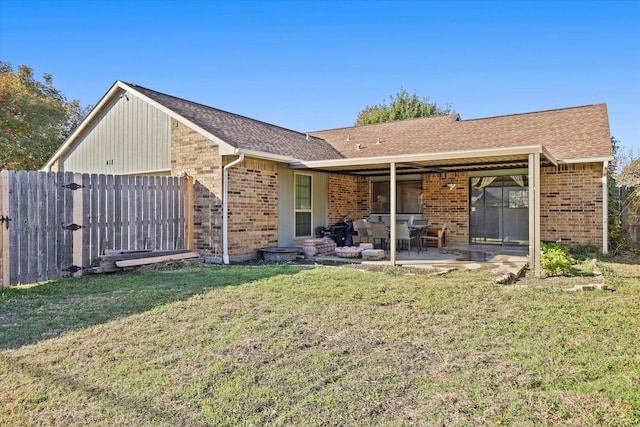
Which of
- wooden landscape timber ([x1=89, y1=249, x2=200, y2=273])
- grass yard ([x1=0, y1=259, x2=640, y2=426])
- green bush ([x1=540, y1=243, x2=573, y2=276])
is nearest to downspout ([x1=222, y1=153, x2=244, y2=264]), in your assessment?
wooden landscape timber ([x1=89, y1=249, x2=200, y2=273])

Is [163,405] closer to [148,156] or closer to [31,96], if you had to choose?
[148,156]

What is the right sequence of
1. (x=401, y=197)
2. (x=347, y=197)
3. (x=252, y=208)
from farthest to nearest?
(x=401, y=197), (x=347, y=197), (x=252, y=208)

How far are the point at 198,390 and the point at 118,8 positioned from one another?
39.9 ft

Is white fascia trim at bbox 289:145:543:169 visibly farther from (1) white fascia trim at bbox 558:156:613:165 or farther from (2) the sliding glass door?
(2) the sliding glass door

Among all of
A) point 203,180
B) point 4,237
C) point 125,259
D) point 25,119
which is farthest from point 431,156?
point 25,119

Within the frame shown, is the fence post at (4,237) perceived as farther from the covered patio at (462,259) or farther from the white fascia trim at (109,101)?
the covered patio at (462,259)

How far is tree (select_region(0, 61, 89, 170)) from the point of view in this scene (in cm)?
1953

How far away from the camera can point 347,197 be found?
46.1ft

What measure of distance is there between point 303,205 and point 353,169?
1905 millimetres

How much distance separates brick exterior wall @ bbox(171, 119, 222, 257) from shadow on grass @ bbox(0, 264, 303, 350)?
132cm

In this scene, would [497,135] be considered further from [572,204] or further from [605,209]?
[605,209]

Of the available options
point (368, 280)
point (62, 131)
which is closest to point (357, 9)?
point (368, 280)

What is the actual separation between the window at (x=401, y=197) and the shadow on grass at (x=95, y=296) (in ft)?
22.5

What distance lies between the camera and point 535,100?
78.2 feet
